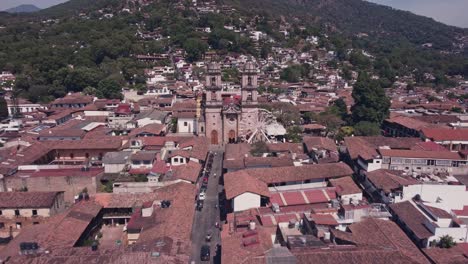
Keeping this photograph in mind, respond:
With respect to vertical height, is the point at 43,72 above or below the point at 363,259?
above

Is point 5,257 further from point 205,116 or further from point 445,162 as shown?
point 445,162

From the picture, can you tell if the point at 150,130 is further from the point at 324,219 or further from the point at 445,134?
the point at 445,134

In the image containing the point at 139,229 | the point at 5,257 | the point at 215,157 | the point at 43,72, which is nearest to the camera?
the point at 5,257

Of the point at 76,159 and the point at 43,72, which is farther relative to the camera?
the point at 43,72

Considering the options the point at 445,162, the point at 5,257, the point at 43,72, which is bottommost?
the point at 5,257

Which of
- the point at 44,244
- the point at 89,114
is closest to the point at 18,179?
the point at 44,244

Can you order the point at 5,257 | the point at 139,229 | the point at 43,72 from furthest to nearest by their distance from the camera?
the point at 43,72
the point at 139,229
the point at 5,257
